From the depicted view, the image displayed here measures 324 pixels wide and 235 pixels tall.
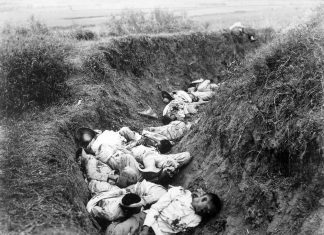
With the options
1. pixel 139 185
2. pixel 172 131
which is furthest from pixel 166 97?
pixel 139 185

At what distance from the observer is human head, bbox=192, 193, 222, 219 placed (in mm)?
4594

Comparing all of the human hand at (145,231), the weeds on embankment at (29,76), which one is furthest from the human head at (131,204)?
the weeds on embankment at (29,76)

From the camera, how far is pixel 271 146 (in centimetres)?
448

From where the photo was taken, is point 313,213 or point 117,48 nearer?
point 313,213

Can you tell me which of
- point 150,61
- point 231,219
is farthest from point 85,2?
point 231,219

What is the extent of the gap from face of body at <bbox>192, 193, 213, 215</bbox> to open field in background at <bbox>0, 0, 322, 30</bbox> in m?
13.5

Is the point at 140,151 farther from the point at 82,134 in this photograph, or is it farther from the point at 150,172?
the point at 82,134

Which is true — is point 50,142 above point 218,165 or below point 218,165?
above

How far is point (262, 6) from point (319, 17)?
85.3 ft

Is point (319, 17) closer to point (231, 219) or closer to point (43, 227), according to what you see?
point (231, 219)

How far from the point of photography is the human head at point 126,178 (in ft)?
17.6

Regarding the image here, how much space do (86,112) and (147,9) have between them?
59.7 ft

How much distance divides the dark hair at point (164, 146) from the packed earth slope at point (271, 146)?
2.49 feet

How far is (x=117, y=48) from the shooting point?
9898 millimetres
